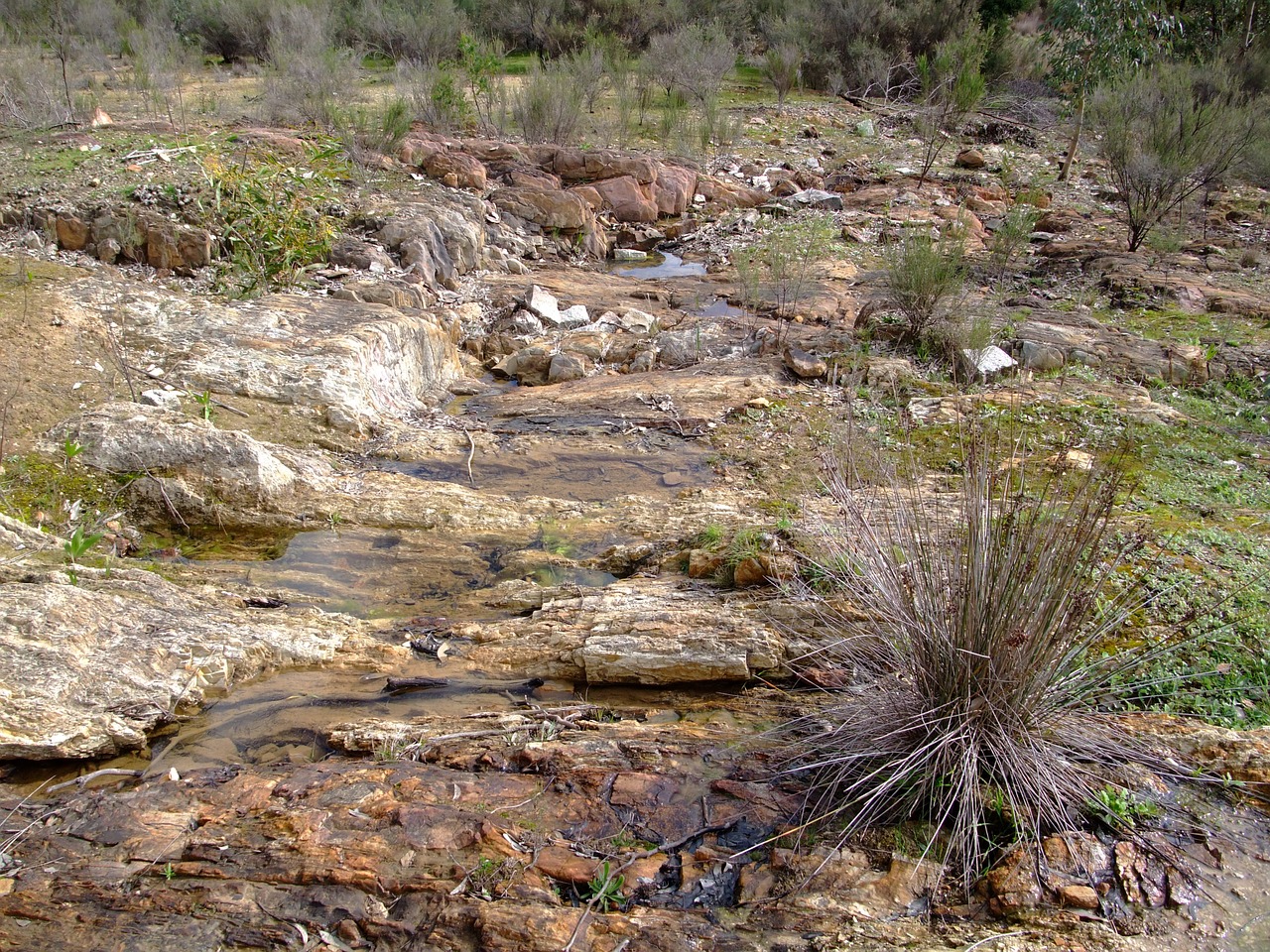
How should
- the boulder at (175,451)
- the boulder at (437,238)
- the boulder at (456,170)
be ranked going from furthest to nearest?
the boulder at (456,170), the boulder at (437,238), the boulder at (175,451)

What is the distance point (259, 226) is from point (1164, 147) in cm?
1046

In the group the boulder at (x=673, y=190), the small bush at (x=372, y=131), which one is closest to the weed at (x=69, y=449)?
the small bush at (x=372, y=131)

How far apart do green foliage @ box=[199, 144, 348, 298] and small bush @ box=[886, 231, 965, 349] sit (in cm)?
519

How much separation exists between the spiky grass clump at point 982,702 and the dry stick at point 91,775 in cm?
208

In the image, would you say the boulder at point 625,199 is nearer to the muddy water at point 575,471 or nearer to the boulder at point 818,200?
the boulder at point 818,200

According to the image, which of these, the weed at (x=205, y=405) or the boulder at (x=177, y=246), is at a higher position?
the boulder at (x=177, y=246)

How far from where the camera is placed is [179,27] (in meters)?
18.5

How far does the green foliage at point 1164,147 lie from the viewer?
33.9 feet

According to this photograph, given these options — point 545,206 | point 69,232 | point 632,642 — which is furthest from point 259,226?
point 632,642

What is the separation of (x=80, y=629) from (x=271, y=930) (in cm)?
165

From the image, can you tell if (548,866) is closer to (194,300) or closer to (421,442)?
(421,442)

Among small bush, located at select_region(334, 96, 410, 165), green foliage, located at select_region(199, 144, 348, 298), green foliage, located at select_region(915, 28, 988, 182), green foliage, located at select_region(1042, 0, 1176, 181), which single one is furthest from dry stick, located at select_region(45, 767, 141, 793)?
green foliage, located at select_region(1042, 0, 1176, 181)

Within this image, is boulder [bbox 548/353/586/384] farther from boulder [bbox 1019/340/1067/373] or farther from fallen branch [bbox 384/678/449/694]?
fallen branch [bbox 384/678/449/694]

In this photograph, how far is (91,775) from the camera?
2.60 m
